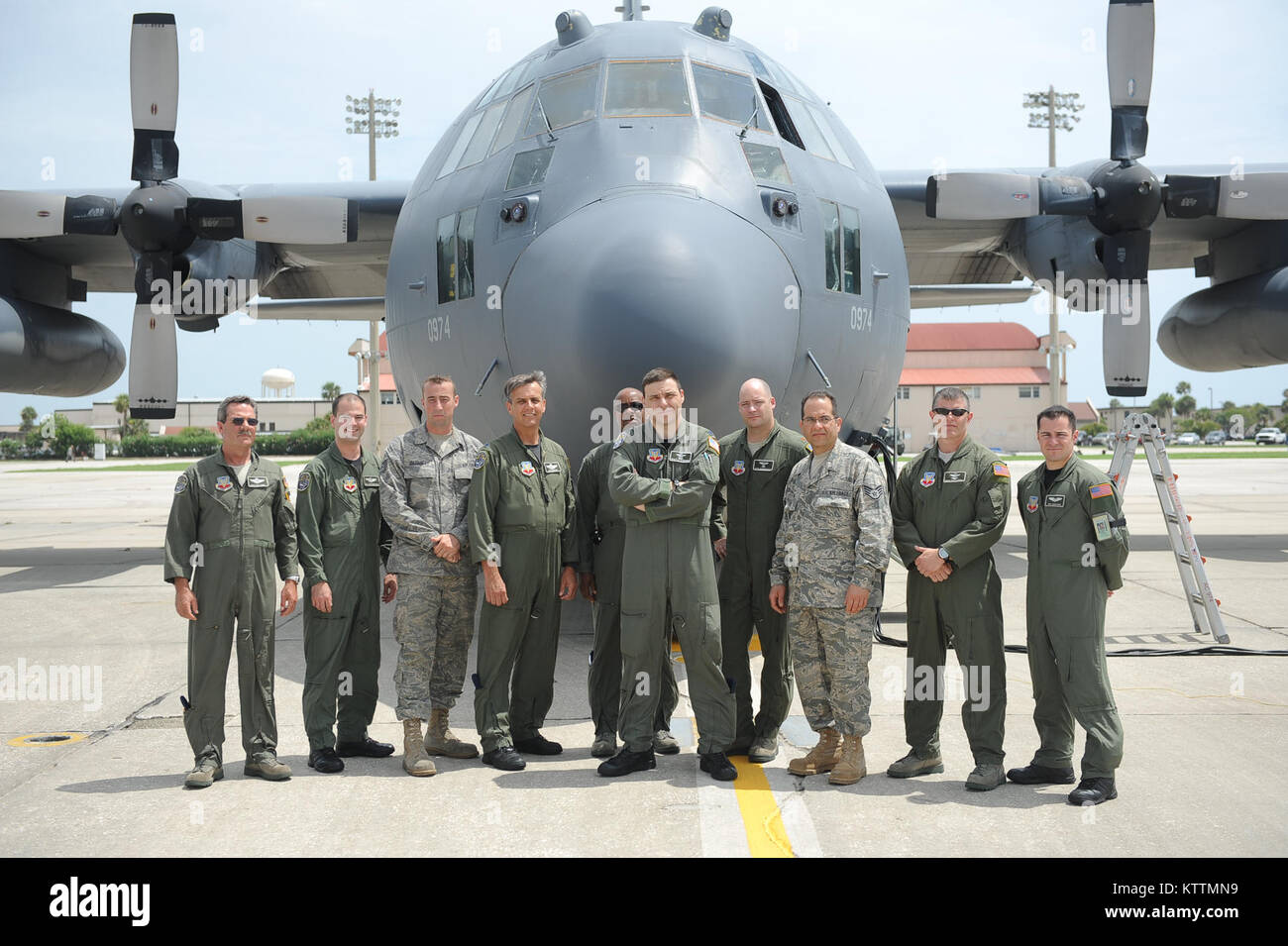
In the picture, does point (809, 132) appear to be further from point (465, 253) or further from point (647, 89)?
point (465, 253)

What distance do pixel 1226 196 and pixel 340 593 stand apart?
361 inches

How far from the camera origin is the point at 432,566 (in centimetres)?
503

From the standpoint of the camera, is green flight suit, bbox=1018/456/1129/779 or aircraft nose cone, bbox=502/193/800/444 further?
aircraft nose cone, bbox=502/193/800/444

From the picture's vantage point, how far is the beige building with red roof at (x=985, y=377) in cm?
7081

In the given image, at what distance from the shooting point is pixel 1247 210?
32.6ft

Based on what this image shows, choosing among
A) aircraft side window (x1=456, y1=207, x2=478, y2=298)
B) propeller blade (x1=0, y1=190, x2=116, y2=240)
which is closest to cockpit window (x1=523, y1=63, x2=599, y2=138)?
aircraft side window (x1=456, y1=207, x2=478, y2=298)

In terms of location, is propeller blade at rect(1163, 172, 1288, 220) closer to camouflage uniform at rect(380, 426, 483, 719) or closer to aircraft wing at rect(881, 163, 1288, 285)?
aircraft wing at rect(881, 163, 1288, 285)

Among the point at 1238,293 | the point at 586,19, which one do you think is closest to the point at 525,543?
the point at 586,19

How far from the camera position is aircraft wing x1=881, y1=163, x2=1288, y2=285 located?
444 inches

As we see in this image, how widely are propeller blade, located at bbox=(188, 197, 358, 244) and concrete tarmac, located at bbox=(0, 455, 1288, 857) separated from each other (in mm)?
3968

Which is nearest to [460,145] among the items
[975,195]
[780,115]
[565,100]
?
[565,100]

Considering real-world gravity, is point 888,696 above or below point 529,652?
below
